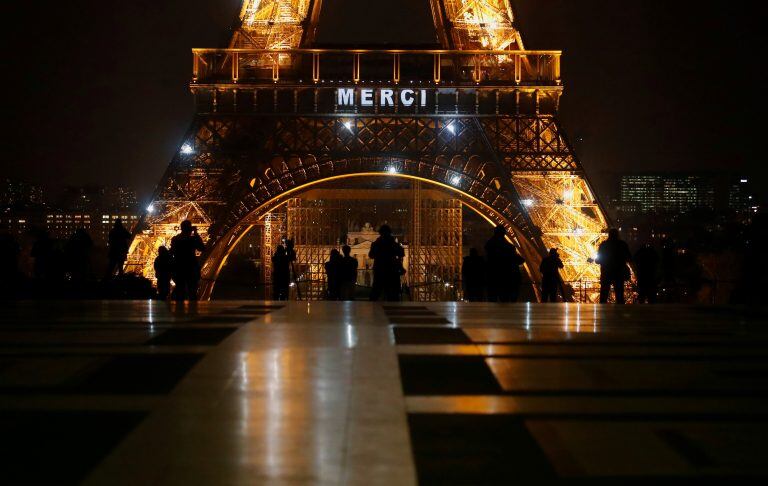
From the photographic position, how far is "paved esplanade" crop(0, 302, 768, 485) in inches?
150

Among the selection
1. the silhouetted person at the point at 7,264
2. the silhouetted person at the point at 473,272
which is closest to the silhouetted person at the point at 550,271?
the silhouetted person at the point at 473,272

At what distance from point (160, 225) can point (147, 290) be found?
352 inches

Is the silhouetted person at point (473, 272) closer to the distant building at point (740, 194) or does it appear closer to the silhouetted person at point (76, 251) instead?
the silhouetted person at point (76, 251)

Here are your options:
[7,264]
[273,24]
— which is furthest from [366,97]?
[7,264]

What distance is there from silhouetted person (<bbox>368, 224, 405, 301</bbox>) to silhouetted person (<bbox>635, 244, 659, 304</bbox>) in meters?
4.20

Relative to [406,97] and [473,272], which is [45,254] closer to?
[473,272]

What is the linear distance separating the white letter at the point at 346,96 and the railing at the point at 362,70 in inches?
11.5

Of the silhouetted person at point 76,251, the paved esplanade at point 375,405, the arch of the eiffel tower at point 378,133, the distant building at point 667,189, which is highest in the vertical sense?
the distant building at point 667,189

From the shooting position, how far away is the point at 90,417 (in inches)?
180

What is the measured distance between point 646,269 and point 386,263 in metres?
4.79

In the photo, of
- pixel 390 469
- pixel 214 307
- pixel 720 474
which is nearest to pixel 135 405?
pixel 390 469

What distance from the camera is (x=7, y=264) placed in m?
17.2

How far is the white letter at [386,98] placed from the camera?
30.8 m

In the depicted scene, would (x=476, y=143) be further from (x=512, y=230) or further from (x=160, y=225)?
(x=160, y=225)
